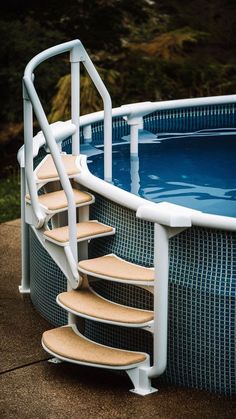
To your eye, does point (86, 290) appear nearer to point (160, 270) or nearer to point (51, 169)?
point (160, 270)

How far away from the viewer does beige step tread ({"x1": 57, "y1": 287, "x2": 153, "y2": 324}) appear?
5277mm

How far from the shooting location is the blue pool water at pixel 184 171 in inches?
291

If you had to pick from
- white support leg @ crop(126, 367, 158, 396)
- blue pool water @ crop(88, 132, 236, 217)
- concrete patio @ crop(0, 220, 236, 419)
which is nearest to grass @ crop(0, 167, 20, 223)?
blue pool water @ crop(88, 132, 236, 217)

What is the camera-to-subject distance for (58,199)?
19.9 ft

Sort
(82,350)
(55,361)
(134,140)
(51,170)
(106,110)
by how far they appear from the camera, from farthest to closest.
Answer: (134,140), (106,110), (51,170), (55,361), (82,350)

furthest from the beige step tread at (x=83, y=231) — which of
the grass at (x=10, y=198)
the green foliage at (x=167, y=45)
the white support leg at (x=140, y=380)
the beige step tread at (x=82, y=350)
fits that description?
the green foliage at (x=167, y=45)

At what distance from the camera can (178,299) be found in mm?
5316

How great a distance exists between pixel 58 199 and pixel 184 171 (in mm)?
2502

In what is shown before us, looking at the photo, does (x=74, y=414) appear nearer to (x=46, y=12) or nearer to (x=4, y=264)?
(x=4, y=264)

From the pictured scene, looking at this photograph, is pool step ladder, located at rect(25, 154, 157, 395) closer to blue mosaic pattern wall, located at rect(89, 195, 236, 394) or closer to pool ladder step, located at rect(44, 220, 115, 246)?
pool ladder step, located at rect(44, 220, 115, 246)

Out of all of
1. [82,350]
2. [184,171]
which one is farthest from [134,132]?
[82,350]

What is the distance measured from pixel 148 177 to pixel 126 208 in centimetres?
249

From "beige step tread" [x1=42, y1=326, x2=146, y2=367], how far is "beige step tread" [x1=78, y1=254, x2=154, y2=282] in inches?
15.3

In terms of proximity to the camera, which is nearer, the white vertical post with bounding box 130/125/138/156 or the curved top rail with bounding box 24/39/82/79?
the curved top rail with bounding box 24/39/82/79
